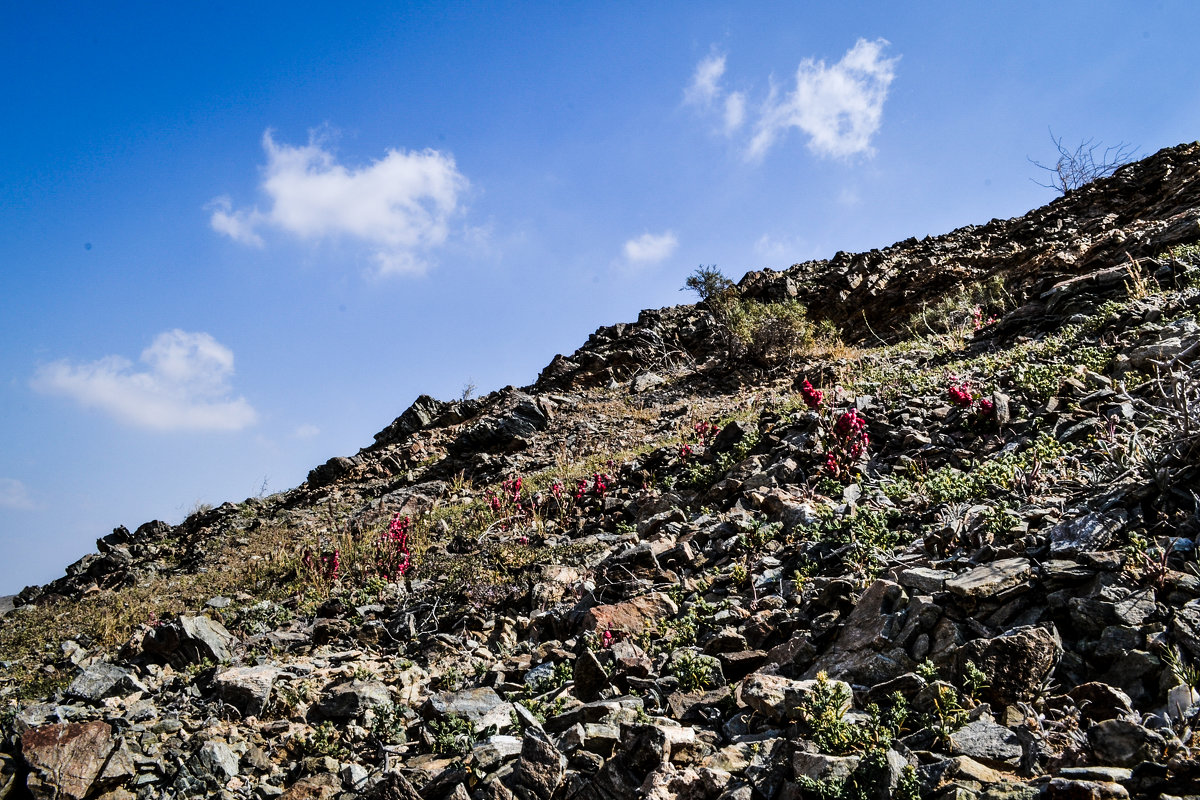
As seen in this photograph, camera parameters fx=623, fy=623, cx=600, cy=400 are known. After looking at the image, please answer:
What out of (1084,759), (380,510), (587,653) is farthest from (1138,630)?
(380,510)

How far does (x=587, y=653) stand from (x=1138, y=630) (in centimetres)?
271

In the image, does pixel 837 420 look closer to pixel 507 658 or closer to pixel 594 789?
pixel 507 658

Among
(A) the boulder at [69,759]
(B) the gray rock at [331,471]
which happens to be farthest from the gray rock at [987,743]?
(B) the gray rock at [331,471]

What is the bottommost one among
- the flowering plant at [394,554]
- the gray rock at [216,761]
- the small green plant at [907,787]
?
the small green plant at [907,787]

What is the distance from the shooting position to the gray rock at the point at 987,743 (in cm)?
227

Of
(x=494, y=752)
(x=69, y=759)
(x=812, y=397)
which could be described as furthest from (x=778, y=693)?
(x=812, y=397)

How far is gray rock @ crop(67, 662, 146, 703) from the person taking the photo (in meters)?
4.84

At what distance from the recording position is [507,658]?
183 inches

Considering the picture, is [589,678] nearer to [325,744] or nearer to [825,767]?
[325,744]

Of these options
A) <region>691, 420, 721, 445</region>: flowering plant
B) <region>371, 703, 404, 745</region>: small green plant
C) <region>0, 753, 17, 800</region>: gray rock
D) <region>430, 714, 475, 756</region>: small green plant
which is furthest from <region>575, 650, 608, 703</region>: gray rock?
<region>691, 420, 721, 445</region>: flowering plant

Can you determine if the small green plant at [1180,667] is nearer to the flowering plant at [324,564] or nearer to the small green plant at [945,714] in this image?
the small green plant at [945,714]

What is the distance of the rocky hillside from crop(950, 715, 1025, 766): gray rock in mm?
10

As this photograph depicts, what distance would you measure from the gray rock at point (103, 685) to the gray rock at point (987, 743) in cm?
575

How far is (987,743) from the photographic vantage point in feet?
7.68
